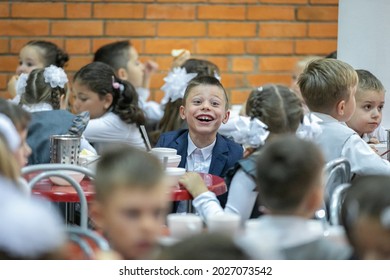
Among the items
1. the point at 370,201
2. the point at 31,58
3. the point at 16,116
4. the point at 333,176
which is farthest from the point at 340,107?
the point at 31,58

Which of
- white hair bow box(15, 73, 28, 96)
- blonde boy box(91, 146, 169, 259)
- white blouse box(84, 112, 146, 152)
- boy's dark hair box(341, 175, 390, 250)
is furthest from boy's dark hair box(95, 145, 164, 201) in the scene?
white blouse box(84, 112, 146, 152)

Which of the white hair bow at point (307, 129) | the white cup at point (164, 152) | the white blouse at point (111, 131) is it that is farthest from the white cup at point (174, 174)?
the white blouse at point (111, 131)

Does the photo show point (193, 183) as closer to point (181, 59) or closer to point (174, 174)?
Result: point (174, 174)

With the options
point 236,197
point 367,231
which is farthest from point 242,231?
point 236,197

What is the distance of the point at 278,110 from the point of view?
386 cm

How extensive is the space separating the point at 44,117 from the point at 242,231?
7.78 feet

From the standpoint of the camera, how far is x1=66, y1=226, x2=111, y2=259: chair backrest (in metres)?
2.63

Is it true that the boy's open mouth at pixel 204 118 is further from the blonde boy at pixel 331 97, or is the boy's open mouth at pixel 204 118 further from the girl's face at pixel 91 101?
the girl's face at pixel 91 101

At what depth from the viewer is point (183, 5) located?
7184 millimetres

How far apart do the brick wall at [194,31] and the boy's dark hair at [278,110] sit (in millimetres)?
3389

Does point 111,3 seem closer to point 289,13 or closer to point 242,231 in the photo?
point 289,13

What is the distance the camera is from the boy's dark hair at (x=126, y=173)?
8.38 feet

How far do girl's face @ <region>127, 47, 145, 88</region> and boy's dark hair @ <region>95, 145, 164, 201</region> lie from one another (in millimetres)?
4406

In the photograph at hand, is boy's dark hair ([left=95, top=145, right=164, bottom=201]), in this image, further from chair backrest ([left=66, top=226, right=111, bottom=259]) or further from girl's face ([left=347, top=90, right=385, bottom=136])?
girl's face ([left=347, top=90, right=385, bottom=136])
